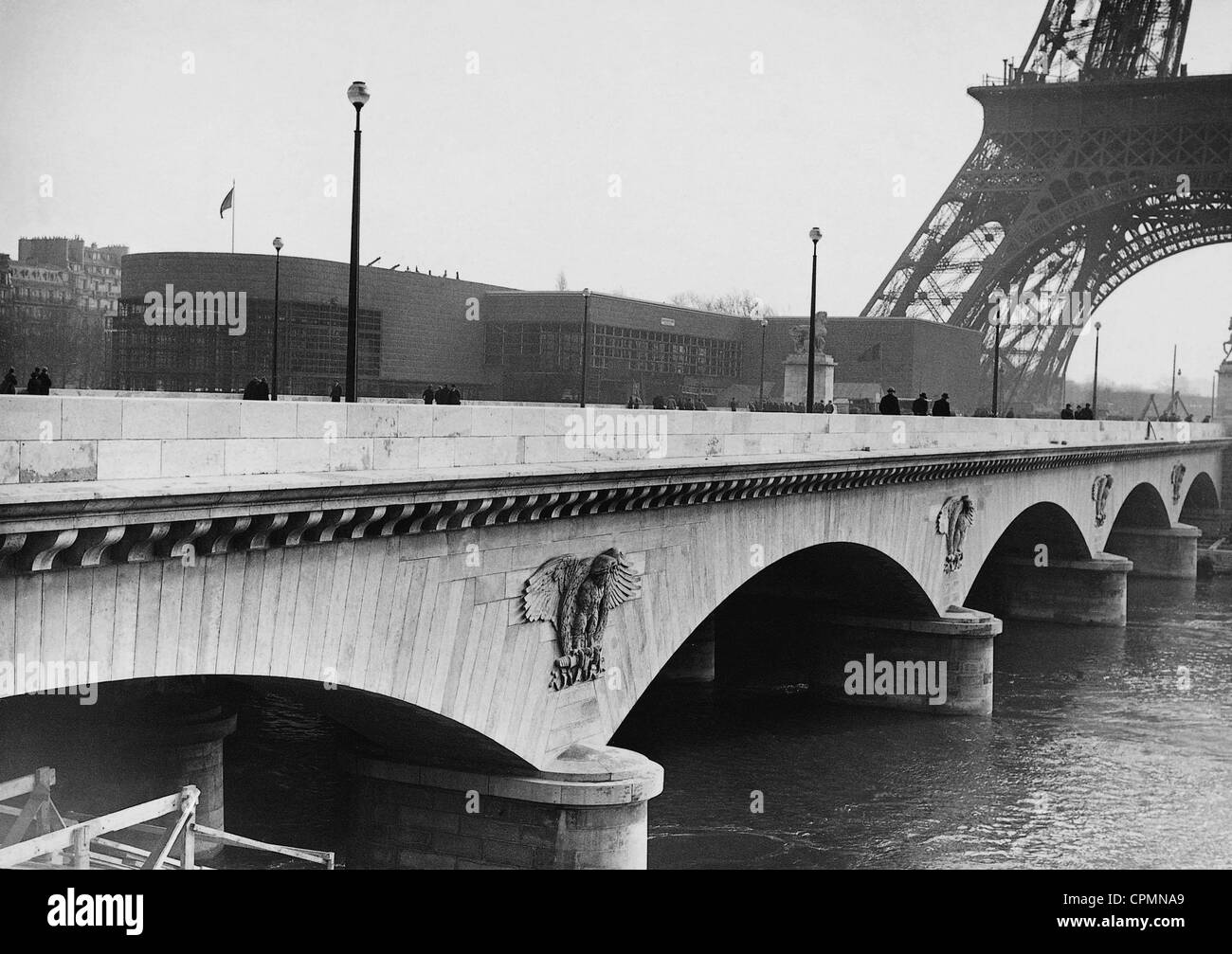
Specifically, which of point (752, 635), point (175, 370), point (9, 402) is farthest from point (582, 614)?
point (175, 370)

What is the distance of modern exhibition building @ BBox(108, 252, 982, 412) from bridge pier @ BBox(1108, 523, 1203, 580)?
1360cm

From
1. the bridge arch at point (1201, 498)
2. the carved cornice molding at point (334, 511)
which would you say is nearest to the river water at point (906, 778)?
the carved cornice molding at point (334, 511)

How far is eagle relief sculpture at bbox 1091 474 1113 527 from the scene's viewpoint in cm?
4175

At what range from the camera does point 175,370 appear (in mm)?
46250

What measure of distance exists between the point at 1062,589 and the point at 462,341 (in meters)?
24.9

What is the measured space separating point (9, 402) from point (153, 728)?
1270 centimetres

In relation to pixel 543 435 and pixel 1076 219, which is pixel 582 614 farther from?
pixel 1076 219

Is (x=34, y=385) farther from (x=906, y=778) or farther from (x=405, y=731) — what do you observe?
(x=906, y=778)

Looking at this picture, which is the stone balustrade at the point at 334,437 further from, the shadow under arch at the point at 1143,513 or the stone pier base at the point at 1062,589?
the shadow under arch at the point at 1143,513

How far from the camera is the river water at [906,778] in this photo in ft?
67.3

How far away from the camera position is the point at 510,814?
1535cm

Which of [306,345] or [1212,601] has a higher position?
[306,345]

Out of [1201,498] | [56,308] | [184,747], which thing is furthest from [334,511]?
[1201,498]

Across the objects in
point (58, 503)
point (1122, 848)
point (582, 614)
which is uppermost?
point (58, 503)
